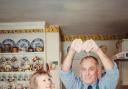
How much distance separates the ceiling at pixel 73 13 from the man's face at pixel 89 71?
5.87 ft

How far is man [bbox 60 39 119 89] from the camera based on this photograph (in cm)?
153

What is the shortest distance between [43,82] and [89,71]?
0.90 ft

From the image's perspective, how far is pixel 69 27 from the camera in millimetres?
4773

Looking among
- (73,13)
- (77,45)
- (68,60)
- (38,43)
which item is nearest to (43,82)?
(68,60)

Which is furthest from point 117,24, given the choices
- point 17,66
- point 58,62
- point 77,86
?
point 77,86

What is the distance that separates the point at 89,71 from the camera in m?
1.59

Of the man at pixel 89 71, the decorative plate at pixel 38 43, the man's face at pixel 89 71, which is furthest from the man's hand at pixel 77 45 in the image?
the decorative plate at pixel 38 43

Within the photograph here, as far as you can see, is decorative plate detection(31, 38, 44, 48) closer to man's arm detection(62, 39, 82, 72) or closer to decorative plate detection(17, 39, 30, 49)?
decorative plate detection(17, 39, 30, 49)

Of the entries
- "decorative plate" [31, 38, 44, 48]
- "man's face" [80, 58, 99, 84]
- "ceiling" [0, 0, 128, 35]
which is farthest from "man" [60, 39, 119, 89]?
"decorative plate" [31, 38, 44, 48]

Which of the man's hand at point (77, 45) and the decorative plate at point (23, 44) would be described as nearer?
the man's hand at point (77, 45)

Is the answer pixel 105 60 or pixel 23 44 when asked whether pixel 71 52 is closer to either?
pixel 105 60

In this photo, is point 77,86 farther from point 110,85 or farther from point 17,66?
point 17,66

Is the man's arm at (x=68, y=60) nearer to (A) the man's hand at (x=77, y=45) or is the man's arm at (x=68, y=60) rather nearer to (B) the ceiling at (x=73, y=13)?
(A) the man's hand at (x=77, y=45)

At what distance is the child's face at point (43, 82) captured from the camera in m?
1.63
